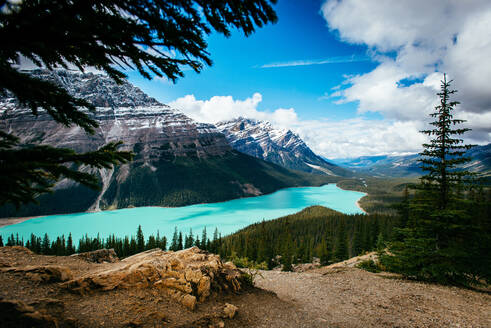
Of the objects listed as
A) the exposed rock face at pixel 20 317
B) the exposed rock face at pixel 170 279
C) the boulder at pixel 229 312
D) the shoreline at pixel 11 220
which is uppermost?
the exposed rock face at pixel 20 317

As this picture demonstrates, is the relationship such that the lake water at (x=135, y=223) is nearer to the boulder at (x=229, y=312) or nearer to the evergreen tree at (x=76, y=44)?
the boulder at (x=229, y=312)

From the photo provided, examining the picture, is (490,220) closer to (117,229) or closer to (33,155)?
(33,155)

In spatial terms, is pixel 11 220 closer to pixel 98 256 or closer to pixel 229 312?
pixel 98 256

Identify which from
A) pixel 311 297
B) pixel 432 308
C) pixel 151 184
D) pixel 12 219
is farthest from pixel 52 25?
pixel 151 184

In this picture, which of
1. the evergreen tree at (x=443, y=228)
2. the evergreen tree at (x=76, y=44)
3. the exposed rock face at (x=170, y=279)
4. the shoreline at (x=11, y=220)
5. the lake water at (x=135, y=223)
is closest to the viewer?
the evergreen tree at (x=76, y=44)

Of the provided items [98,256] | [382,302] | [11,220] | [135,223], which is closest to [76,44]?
[382,302]

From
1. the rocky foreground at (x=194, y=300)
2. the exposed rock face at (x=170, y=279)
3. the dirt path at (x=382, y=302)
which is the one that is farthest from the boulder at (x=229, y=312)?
the dirt path at (x=382, y=302)

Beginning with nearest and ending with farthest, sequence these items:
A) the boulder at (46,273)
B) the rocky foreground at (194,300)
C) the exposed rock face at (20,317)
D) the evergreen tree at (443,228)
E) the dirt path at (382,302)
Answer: the exposed rock face at (20,317) < the rocky foreground at (194,300) < the boulder at (46,273) < the dirt path at (382,302) < the evergreen tree at (443,228)

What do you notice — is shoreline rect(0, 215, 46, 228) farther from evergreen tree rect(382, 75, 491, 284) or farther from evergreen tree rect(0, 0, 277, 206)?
evergreen tree rect(382, 75, 491, 284)
